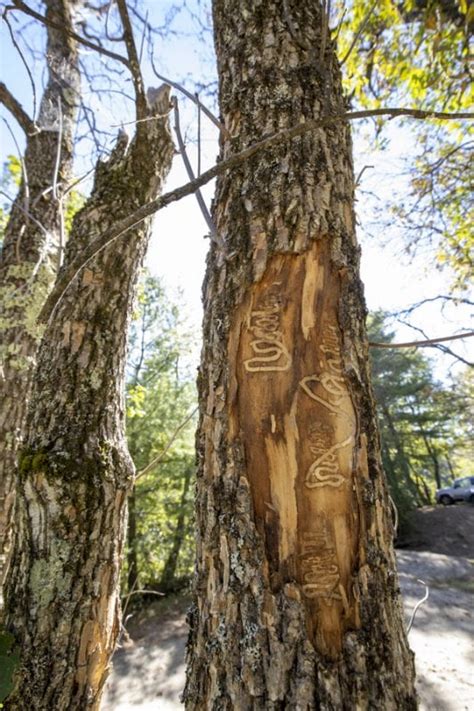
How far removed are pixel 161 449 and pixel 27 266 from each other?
771 cm

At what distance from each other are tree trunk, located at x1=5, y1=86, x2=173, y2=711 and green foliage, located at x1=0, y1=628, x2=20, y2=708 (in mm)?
140

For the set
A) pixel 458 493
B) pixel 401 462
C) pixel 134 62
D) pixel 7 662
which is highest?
pixel 134 62

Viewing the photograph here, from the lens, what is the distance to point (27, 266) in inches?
131

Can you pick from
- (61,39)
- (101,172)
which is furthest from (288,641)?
(61,39)

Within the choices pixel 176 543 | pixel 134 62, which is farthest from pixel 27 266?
pixel 176 543

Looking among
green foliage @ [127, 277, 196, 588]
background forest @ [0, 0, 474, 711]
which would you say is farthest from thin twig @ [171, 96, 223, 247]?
green foliage @ [127, 277, 196, 588]

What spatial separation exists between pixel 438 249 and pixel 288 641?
199 inches

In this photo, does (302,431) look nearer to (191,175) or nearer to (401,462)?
(191,175)

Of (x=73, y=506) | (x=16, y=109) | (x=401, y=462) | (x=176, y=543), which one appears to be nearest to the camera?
(x=73, y=506)

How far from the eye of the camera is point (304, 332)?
1092 millimetres

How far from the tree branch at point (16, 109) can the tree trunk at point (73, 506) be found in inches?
74.5

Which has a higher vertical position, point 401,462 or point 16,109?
point 16,109

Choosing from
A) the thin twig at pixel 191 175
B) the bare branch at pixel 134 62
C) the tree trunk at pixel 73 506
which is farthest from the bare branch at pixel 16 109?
the thin twig at pixel 191 175

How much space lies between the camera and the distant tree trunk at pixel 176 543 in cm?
1058
